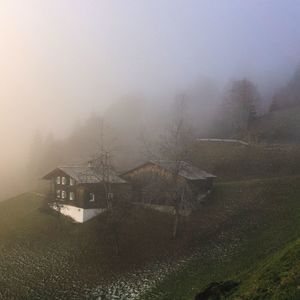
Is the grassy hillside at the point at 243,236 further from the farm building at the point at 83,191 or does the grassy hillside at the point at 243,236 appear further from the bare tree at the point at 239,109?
the bare tree at the point at 239,109

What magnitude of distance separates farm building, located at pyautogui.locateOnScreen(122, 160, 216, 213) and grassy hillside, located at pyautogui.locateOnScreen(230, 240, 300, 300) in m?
27.2

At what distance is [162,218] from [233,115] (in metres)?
64.1

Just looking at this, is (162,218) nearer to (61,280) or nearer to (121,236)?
(121,236)

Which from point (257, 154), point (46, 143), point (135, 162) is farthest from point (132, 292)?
point (46, 143)

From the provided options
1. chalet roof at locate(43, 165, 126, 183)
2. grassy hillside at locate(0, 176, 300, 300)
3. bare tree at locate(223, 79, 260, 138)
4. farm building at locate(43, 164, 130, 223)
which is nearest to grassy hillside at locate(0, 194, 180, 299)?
grassy hillside at locate(0, 176, 300, 300)

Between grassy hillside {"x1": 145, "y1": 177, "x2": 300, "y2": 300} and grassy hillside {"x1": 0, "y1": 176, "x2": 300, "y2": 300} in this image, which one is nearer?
grassy hillside {"x1": 145, "y1": 177, "x2": 300, "y2": 300}

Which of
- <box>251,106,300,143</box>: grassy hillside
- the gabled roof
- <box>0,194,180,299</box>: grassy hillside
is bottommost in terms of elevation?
<box>0,194,180,299</box>: grassy hillside

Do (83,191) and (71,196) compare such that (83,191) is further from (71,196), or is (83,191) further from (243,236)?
(243,236)

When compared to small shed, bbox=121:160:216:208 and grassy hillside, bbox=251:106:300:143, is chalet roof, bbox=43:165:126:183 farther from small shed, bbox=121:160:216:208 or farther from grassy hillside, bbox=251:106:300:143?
grassy hillside, bbox=251:106:300:143

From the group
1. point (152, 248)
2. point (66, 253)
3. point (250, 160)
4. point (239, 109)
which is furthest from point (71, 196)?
point (239, 109)

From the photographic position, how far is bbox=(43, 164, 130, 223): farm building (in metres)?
59.8

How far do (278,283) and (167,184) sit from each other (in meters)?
33.6

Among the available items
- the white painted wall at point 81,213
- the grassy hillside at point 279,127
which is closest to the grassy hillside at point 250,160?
the grassy hillside at point 279,127

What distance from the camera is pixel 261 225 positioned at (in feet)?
149
